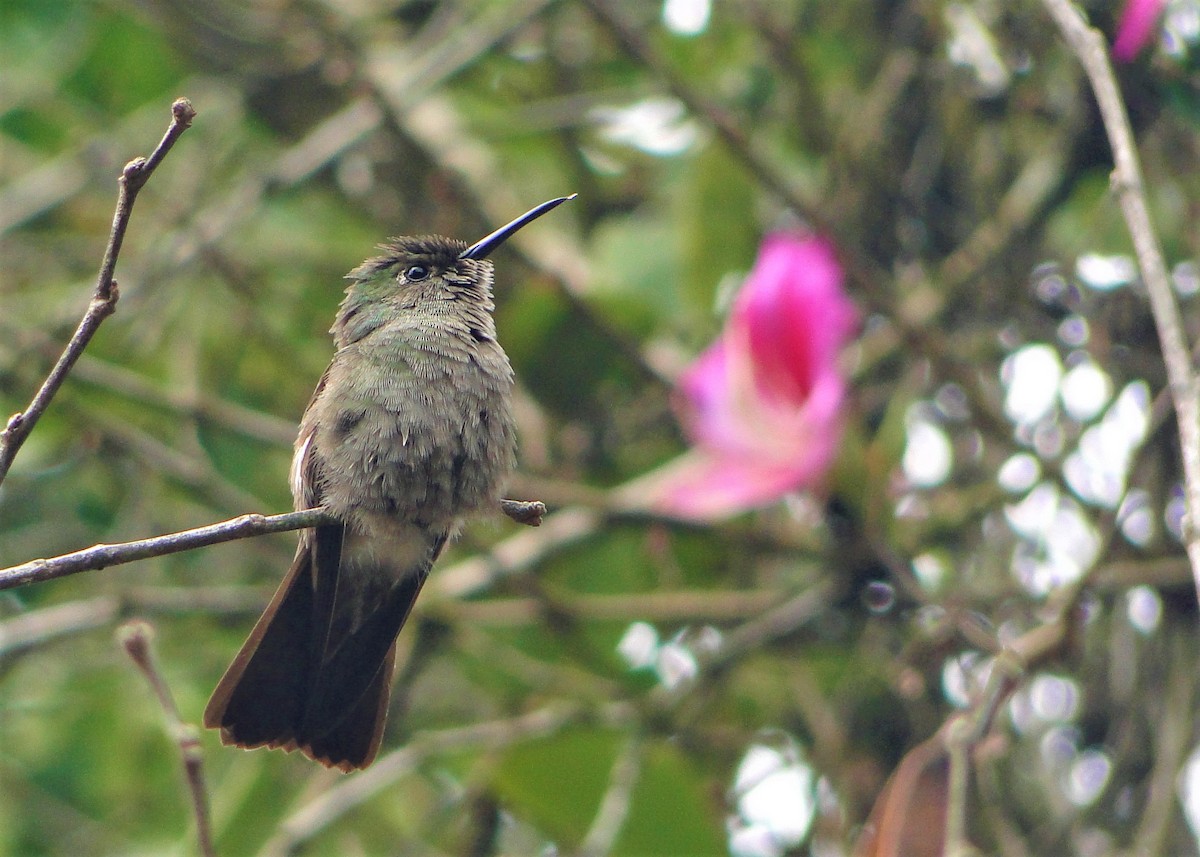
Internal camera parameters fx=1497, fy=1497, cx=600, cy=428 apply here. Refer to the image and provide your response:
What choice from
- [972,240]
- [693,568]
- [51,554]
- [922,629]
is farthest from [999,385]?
[51,554]

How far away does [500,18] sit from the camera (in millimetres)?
4180

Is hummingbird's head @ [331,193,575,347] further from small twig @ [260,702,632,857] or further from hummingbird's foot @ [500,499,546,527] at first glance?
small twig @ [260,702,632,857]

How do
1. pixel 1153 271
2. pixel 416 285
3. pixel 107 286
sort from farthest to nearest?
pixel 416 285
pixel 1153 271
pixel 107 286

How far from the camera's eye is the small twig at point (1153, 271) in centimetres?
154

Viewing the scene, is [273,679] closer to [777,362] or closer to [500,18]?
[777,362]

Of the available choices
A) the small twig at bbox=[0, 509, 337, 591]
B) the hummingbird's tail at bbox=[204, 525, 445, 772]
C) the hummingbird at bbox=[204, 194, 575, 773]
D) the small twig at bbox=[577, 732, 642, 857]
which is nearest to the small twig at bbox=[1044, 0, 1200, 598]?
the hummingbird at bbox=[204, 194, 575, 773]

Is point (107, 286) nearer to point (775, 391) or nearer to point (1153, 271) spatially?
point (1153, 271)

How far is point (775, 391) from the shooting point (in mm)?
2787

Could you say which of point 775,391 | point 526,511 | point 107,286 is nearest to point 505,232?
point 526,511

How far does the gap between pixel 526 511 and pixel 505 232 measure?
58cm

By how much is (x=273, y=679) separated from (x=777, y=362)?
3.60ft

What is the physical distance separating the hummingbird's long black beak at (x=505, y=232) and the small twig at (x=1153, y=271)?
2.30 feet

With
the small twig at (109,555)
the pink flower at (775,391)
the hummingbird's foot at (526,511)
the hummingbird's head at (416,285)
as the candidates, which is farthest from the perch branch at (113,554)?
the pink flower at (775,391)

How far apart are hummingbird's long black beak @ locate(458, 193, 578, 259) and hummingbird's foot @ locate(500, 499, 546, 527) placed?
41 cm
